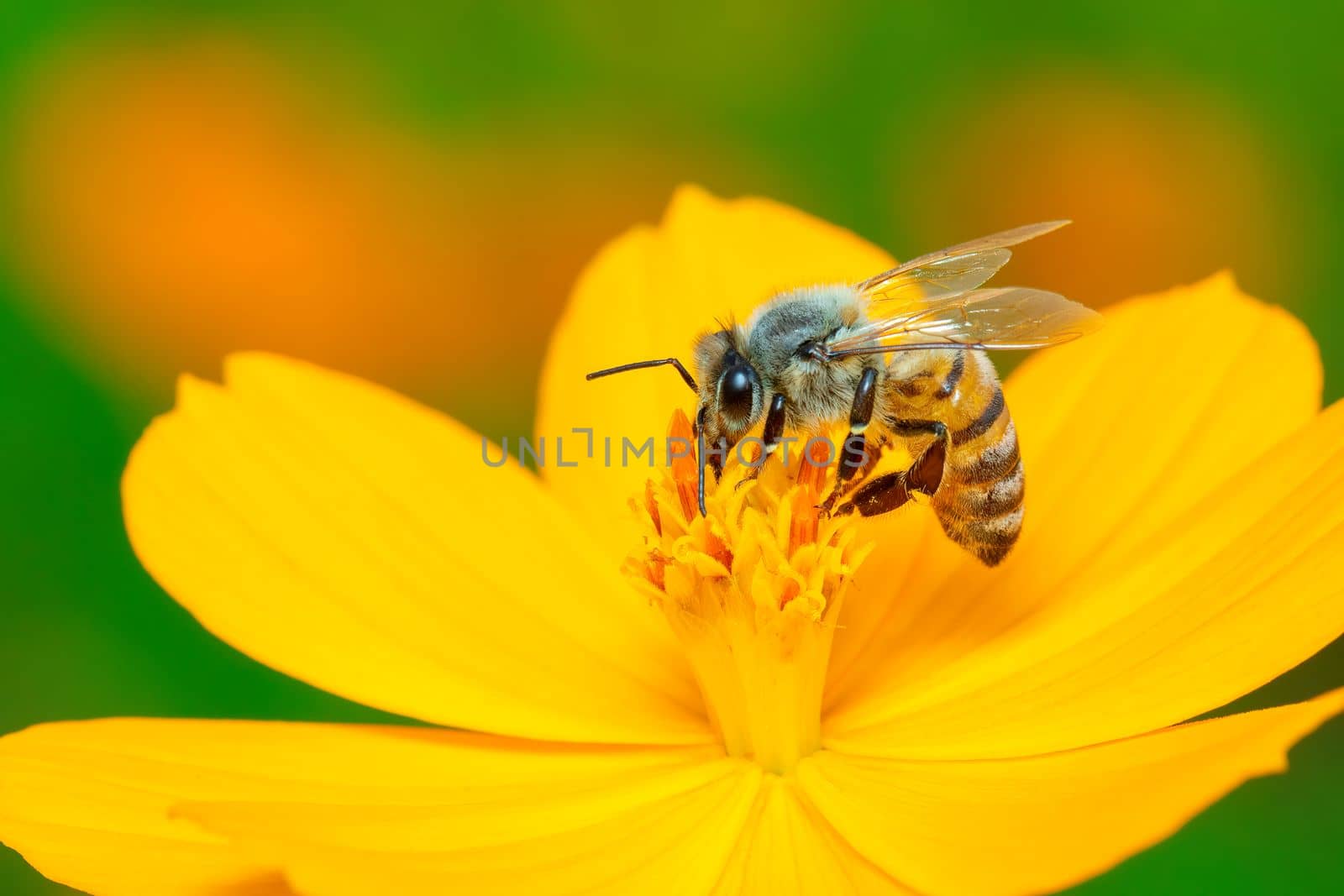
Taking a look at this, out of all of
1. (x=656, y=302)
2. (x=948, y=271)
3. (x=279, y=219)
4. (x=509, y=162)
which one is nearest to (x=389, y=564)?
(x=656, y=302)

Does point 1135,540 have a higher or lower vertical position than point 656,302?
lower

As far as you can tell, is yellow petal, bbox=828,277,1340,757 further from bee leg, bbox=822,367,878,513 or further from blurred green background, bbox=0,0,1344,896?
blurred green background, bbox=0,0,1344,896

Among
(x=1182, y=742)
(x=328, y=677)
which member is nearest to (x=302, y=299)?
(x=328, y=677)

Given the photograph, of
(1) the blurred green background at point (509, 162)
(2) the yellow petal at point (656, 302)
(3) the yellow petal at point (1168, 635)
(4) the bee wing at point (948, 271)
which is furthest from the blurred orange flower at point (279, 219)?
(3) the yellow petal at point (1168, 635)

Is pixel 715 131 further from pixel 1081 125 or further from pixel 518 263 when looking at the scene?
pixel 1081 125

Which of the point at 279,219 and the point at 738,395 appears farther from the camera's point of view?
the point at 279,219

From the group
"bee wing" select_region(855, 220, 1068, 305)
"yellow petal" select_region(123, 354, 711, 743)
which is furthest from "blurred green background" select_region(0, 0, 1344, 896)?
"bee wing" select_region(855, 220, 1068, 305)

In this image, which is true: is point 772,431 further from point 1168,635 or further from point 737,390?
point 1168,635
